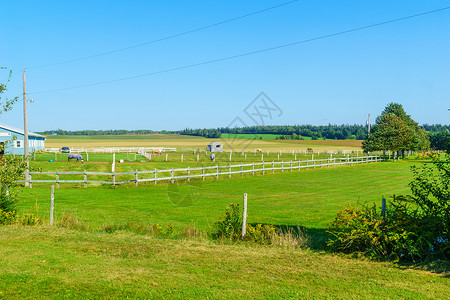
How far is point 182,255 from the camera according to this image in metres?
8.54

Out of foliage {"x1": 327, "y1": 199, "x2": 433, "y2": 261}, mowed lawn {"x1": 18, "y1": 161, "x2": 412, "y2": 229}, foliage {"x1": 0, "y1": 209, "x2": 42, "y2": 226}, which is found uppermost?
foliage {"x1": 327, "y1": 199, "x2": 433, "y2": 261}

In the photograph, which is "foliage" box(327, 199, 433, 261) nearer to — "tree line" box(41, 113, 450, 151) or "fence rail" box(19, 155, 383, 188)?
"tree line" box(41, 113, 450, 151)

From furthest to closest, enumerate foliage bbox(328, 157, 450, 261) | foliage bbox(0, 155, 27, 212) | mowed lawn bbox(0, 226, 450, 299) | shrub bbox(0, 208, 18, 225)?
shrub bbox(0, 208, 18, 225), foliage bbox(0, 155, 27, 212), foliage bbox(328, 157, 450, 261), mowed lawn bbox(0, 226, 450, 299)

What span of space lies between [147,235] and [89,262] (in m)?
2.85

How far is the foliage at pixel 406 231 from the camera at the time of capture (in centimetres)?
823

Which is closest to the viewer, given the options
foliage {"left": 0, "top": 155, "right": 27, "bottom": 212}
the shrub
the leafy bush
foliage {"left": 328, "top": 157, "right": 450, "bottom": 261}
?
foliage {"left": 328, "top": 157, "right": 450, "bottom": 261}

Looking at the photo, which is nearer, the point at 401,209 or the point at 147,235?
the point at 401,209

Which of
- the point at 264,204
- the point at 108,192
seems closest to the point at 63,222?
the point at 264,204

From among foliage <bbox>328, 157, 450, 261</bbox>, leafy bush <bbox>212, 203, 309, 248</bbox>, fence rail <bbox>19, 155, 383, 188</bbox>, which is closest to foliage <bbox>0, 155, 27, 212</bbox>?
leafy bush <bbox>212, 203, 309, 248</bbox>

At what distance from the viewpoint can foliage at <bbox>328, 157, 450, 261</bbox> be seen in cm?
823

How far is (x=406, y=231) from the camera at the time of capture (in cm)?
852

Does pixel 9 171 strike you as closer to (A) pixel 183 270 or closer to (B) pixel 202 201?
(A) pixel 183 270

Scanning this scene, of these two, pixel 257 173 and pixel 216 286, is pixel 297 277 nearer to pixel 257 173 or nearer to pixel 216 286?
pixel 216 286

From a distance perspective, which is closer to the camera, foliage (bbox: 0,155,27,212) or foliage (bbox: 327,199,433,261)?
foliage (bbox: 327,199,433,261)
